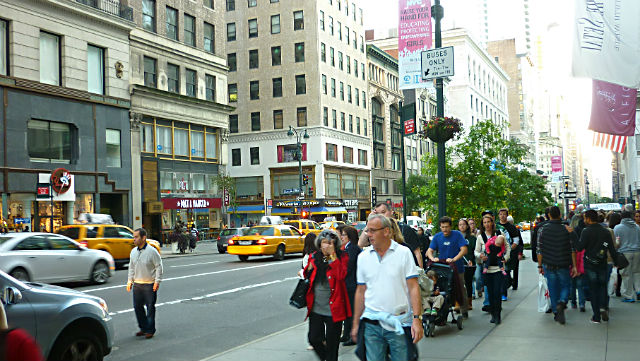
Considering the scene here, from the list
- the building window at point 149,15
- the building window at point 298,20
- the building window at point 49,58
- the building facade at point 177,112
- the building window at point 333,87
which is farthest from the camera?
the building window at point 333,87

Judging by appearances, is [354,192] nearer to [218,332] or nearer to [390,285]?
[218,332]

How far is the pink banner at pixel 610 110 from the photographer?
11.1m

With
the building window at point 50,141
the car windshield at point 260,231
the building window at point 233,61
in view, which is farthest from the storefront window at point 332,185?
the car windshield at point 260,231

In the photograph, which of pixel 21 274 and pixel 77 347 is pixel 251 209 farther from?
pixel 77 347

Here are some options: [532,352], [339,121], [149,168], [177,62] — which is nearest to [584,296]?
[532,352]

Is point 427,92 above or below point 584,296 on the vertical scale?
above

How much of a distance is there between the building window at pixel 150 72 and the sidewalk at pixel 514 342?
32684 millimetres

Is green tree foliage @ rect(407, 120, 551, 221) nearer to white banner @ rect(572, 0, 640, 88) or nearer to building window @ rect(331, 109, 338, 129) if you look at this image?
white banner @ rect(572, 0, 640, 88)

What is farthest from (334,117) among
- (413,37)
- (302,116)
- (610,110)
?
(610,110)

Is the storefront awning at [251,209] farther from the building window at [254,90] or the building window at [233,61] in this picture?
the building window at [233,61]

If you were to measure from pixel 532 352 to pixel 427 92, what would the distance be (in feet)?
278

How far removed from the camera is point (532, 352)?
26.1 feet

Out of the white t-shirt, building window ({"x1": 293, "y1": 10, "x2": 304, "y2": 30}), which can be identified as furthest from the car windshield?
building window ({"x1": 293, "y1": 10, "x2": 304, "y2": 30})

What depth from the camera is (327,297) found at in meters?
7.23
